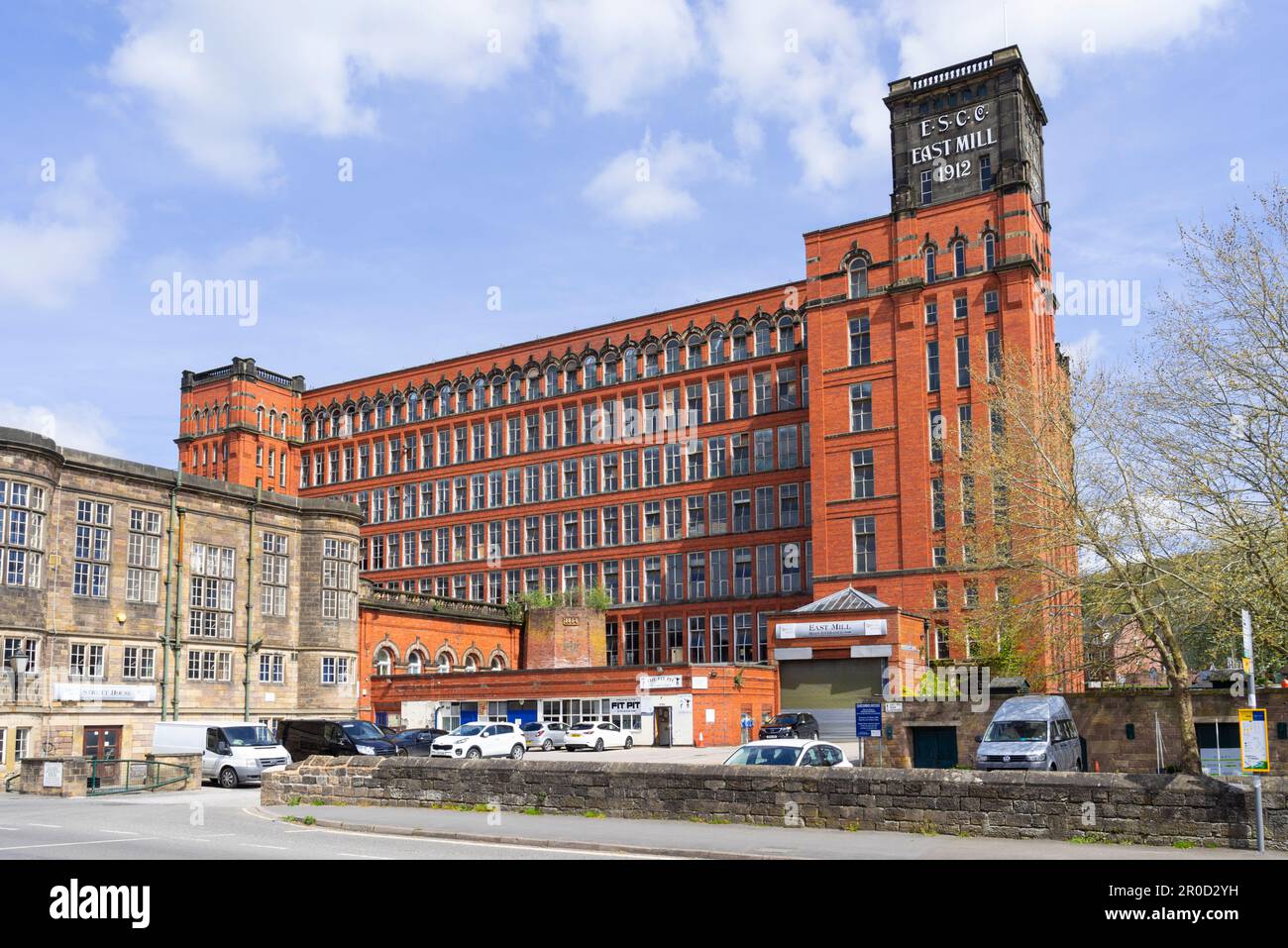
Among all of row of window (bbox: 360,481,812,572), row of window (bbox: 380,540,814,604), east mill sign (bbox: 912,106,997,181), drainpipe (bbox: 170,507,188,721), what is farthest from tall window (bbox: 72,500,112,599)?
east mill sign (bbox: 912,106,997,181)

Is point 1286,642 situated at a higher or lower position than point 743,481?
lower

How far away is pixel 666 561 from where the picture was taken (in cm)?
7881

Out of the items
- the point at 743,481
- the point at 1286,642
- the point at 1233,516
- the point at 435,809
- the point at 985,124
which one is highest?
the point at 985,124

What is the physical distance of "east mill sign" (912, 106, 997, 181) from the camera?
217 feet

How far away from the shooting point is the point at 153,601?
Result: 4681 cm

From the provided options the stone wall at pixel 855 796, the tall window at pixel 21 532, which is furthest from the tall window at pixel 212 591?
the stone wall at pixel 855 796

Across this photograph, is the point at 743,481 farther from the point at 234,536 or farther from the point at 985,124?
the point at 234,536

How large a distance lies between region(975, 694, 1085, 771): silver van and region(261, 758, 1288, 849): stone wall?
9.35 meters

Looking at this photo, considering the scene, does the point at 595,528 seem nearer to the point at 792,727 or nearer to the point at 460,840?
the point at 792,727

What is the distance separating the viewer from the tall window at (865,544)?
65500mm

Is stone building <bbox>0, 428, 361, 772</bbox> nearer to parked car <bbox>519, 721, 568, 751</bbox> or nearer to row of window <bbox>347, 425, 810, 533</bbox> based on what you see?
parked car <bbox>519, 721, 568, 751</bbox>

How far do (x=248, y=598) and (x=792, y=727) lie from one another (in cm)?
2375

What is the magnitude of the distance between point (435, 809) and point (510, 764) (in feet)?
5.67
